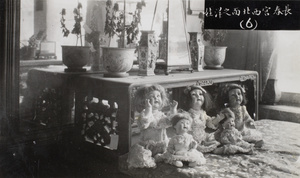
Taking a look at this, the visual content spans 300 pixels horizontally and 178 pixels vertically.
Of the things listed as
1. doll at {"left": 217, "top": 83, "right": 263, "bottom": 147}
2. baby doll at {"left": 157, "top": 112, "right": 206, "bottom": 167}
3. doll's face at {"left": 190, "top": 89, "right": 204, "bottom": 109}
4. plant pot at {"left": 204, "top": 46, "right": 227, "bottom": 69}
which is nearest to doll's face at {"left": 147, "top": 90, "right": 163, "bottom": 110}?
baby doll at {"left": 157, "top": 112, "right": 206, "bottom": 167}

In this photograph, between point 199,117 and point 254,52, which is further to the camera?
point 254,52

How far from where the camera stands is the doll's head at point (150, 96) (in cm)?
267

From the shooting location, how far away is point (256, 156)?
263 centimetres

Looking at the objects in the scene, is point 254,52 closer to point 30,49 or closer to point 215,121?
point 215,121

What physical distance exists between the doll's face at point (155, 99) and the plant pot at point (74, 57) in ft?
2.21

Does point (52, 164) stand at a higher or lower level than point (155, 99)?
lower

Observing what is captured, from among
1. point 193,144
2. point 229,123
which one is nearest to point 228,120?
point 229,123

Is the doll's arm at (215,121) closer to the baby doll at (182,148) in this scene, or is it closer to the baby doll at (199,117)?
the baby doll at (199,117)

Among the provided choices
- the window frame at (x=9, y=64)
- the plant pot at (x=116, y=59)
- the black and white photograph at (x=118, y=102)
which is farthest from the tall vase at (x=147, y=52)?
the window frame at (x=9, y=64)

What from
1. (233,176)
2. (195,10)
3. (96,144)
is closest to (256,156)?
(233,176)

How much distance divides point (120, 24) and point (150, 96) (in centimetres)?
82

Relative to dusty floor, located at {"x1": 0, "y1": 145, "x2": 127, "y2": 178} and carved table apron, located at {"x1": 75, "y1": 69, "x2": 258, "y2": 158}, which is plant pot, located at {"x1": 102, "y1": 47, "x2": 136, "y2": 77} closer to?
carved table apron, located at {"x1": 75, "y1": 69, "x2": 258, "y2": 158}

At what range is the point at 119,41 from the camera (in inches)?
135

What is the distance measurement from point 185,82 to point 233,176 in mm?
1098
